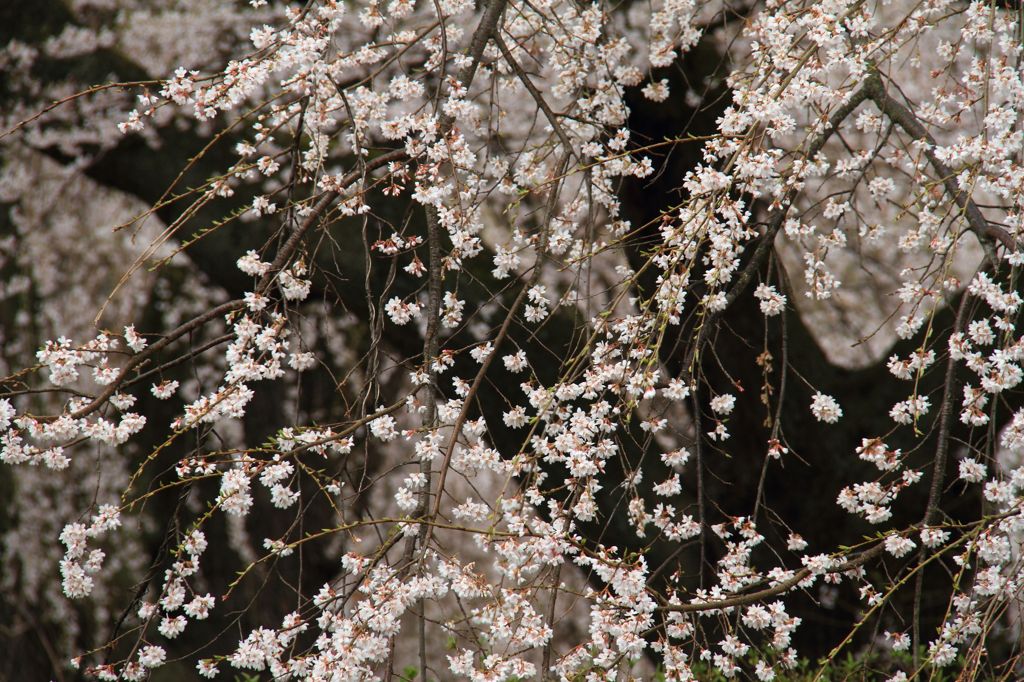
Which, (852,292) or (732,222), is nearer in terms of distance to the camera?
(732,222)

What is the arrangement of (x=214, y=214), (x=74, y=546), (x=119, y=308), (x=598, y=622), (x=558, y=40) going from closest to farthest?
1. (x=598, y=622)
2. (x=74, y=546)
3. (x=558, y=40)
4. (x=214, y=214)
5. (x=119, y=308)

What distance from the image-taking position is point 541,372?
4.23 meters

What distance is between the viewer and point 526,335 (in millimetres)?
4156

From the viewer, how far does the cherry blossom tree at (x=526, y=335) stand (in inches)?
96.5

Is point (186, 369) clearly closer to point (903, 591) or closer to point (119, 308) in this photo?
point (119, 308)

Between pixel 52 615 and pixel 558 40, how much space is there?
583 centimetres

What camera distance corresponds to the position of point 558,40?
3.42 metres

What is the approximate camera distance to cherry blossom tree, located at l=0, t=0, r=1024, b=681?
96.5 inches

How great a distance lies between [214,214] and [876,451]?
320 centimetres

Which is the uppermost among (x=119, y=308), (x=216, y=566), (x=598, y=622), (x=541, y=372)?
(x=119, y=308)

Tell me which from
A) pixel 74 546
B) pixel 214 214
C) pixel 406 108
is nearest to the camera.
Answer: pixel 74 546

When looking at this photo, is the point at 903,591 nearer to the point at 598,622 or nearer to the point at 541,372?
the point at 541,372

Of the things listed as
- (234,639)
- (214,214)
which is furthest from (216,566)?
(214,214)

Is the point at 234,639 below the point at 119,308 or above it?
below
